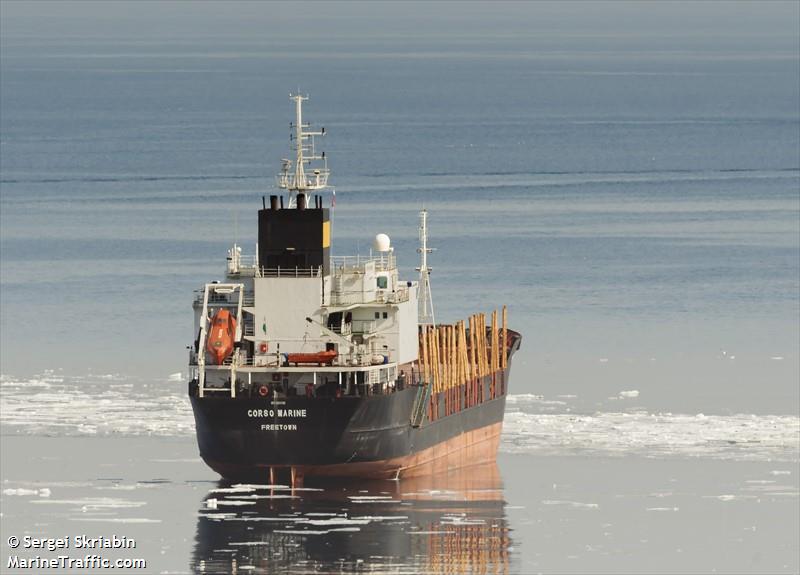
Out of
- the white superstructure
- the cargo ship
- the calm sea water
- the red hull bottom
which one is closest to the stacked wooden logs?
the cargo ship

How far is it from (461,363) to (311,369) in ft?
28.6

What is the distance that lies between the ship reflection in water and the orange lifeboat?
2931 mm

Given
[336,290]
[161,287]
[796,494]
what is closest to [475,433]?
[336,290]

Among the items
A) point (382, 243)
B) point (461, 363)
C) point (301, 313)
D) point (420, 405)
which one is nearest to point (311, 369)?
point (301, 313)

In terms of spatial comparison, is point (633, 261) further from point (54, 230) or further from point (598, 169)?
point (598, 169)

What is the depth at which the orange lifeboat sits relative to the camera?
62156 mm

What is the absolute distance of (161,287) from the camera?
103000mm

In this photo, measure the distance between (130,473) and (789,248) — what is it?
2503 inches

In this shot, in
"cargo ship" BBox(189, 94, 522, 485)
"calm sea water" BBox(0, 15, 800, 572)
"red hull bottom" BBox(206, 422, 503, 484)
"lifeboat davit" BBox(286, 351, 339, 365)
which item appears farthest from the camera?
"lifeboat davit" BBox(286, 351, 339, 365)

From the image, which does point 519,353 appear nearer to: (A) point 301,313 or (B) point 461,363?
(B) point 461,363

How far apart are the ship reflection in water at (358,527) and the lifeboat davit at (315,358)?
2768 millimetres

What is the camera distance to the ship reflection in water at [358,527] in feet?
175

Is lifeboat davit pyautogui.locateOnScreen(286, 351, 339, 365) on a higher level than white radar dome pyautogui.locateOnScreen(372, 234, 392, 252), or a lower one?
lower

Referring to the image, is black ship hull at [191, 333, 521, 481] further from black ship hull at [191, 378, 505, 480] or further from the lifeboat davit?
the lifeboat davit
